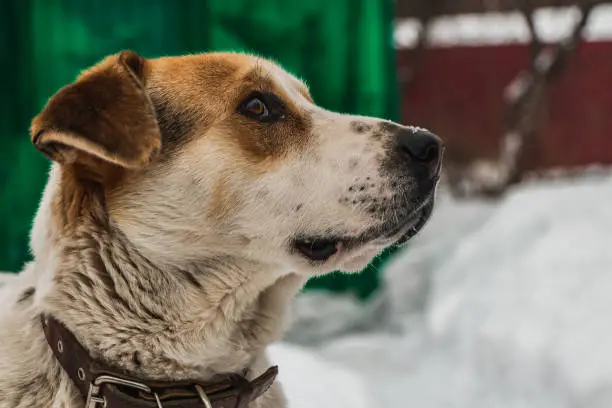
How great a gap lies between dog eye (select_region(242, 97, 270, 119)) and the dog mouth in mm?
335

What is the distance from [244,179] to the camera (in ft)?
5.87

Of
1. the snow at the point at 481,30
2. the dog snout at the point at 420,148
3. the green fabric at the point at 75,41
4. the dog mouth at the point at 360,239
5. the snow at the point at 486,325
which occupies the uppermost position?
the dog snout at the point at 420,148

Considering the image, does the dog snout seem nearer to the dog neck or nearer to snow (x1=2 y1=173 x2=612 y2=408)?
the dog neck

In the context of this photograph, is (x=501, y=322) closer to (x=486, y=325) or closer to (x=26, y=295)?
(x=486, y=325)

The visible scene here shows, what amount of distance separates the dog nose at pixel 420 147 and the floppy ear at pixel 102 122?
58 cm

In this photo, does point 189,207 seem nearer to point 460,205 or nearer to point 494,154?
point 460,205

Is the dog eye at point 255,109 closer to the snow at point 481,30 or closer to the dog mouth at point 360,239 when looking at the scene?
the dog mouth at point 360,239

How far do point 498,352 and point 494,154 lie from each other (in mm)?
5421

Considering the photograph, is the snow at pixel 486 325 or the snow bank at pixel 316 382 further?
the snow at pixel 486 325

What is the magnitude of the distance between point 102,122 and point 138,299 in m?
0.41

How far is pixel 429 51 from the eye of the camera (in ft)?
28.8

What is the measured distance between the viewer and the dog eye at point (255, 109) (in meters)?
1.86

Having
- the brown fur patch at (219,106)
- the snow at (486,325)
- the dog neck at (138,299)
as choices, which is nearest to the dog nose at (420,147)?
the brown fur patch at (219,106)

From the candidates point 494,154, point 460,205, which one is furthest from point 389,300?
point 494,154
